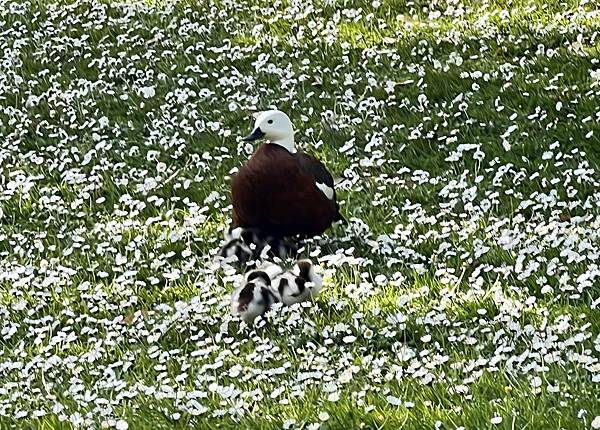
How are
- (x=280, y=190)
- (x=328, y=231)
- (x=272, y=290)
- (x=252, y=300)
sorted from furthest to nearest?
(x=328, y=231)
(x=280, y=190)
(x=272, y=290)
(x=252, y=300)

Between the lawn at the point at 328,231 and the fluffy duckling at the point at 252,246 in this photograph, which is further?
the fluffy duckling at the point at 252,246

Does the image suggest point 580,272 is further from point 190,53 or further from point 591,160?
point 190,53

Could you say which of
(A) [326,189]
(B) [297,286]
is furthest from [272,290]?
(A) [326,189]

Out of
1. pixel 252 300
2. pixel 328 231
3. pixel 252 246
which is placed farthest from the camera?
pixel 328 231

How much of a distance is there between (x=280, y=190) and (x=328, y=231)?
776mm

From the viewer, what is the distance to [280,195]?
823cm

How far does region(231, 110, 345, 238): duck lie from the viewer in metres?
8.20

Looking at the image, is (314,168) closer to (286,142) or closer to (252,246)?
(286,142)

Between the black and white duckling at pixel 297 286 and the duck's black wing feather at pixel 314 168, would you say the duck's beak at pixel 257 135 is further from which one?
the black and white duckling at pixel 297 286

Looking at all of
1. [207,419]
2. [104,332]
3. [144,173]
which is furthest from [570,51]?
Result: [207,419]

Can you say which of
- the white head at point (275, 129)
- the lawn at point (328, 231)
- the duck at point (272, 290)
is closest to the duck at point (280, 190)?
the white head at point (275, 129)

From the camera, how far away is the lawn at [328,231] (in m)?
6.05

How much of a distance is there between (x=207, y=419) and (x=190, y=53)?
26.7 feet

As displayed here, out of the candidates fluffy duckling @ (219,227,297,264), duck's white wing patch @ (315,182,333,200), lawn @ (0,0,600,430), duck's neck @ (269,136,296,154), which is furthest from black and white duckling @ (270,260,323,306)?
duck's neck @ (269,136,296,154)
